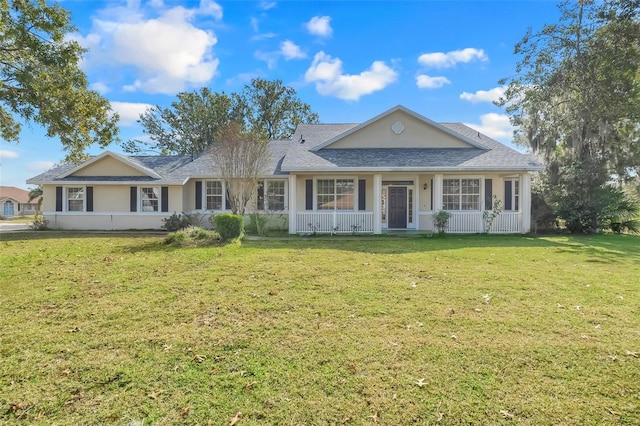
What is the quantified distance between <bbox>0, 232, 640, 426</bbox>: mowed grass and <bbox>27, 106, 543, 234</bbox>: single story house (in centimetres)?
723

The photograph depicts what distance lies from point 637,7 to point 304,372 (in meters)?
17.8

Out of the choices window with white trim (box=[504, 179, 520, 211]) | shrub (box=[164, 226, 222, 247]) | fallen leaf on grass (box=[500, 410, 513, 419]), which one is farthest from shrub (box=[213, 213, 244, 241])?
window with white trim (box=[504, 179, 520, 211])

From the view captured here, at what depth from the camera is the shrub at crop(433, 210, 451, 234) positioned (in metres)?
14.3

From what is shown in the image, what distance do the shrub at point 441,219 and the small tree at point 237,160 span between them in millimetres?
8095

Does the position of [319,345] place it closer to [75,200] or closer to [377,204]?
[377,204]

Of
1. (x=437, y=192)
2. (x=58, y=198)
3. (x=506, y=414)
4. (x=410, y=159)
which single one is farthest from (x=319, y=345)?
(x=58, y=198)

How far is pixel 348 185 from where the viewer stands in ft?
52.7

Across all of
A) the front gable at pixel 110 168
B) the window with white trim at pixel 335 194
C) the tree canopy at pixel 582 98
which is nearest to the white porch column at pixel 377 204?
the window with white trim at pixel 335 194

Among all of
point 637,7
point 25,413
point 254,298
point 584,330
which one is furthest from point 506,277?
point 637,7

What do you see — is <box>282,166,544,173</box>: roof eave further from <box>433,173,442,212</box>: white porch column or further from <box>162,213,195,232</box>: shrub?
<box>162,213,195,232</box>: shrub

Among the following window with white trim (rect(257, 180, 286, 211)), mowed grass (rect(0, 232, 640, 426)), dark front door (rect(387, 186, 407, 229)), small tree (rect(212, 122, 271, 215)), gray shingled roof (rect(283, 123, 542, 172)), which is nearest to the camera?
mowed grass (rect(0, 232, 640, 426))

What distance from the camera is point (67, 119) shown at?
12367 mm

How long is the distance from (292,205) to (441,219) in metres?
6.35

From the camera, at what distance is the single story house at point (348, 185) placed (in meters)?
15.0
